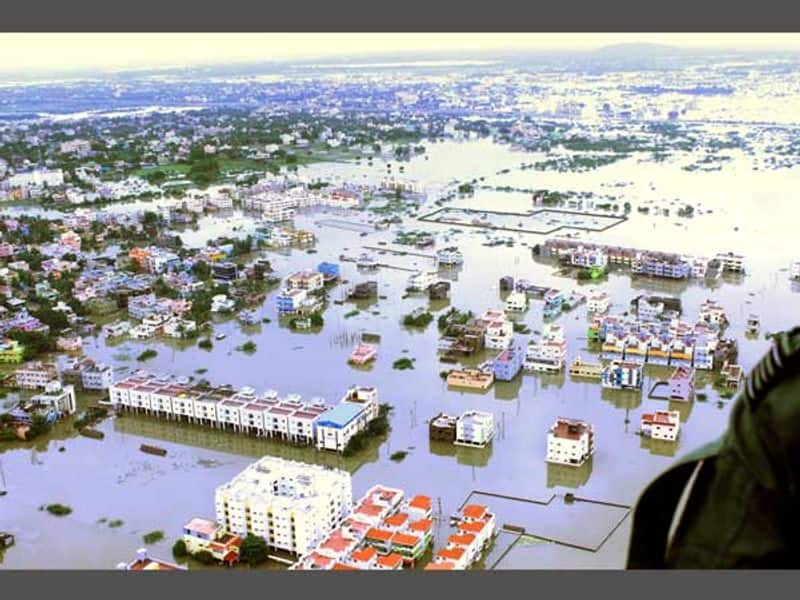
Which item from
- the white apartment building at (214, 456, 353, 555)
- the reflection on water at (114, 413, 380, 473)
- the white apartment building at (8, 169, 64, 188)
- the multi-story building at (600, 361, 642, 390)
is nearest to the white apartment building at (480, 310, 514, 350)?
the multi-story building at (600, 361, 642, 390)

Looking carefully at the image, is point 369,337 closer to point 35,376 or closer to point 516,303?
point 516,303

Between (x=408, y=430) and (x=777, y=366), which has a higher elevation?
(x=777, y=366)

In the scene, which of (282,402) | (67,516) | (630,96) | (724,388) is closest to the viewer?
(67,516)

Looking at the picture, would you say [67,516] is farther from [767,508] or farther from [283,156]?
[283,156]

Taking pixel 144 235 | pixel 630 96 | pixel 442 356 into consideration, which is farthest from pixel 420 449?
pixel 630 96

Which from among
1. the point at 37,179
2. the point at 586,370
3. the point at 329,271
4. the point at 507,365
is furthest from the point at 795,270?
the point at 37,179
